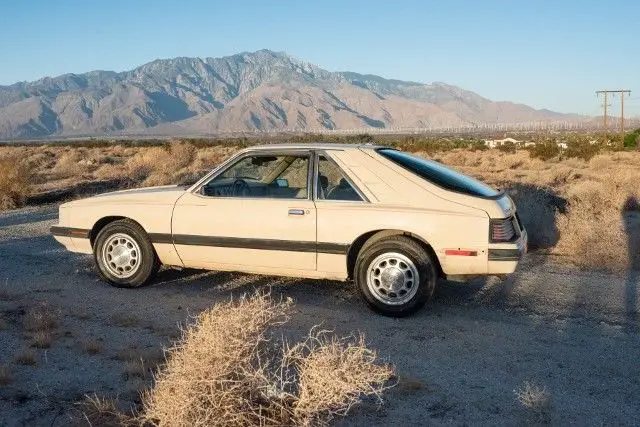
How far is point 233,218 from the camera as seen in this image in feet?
21.7

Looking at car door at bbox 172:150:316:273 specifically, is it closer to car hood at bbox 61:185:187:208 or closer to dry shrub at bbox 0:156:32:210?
car hood at bbox 61:185:187:208

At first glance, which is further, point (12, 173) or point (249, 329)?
point (12, 173)

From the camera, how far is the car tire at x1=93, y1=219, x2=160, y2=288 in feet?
23.3

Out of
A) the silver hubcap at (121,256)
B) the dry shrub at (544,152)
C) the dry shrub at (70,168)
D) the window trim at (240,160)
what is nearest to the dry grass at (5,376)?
the silver hubcap at (121,256)

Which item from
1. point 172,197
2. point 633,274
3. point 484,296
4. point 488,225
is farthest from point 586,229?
point 172,197

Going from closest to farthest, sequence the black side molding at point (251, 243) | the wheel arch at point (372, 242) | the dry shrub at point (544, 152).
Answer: the wheel arch at point (372, 242) → the black side molding at point (251, 243) → the dry shrub at point (544, 152)

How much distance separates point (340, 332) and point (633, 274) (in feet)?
14.0

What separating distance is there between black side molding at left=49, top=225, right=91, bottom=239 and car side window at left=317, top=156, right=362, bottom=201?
8.95ft

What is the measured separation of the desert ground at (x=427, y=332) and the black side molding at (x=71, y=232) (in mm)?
551

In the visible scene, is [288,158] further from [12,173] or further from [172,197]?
[12,173]

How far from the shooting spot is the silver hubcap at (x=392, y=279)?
605cm

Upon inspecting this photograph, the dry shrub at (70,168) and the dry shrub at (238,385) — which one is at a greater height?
the dry shrub at (70,168)

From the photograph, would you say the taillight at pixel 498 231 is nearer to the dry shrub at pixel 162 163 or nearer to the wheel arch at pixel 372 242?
the wheel arch at pixel 372 242

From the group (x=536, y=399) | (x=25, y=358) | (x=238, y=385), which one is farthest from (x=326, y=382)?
(x=25, y=358)
